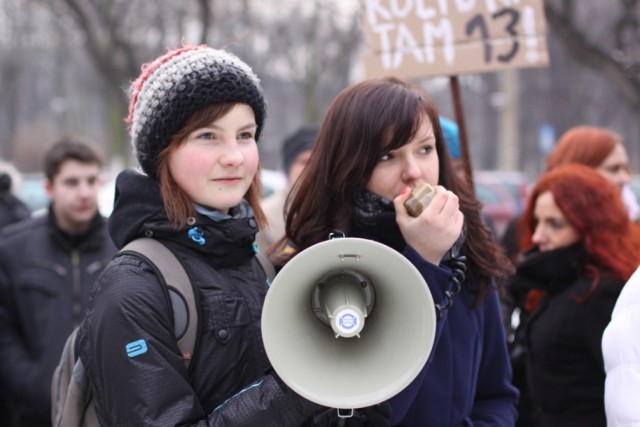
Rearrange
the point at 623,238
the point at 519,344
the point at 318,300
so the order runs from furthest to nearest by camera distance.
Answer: the point at 519,344 → the point at 623,238 → the point at 318,300

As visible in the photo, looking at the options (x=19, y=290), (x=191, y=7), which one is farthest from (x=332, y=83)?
(x=19, y=290)

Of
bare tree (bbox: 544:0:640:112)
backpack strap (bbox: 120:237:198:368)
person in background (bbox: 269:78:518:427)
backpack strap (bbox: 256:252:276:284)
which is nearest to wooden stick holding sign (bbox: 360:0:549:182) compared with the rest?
person in background (bbox: 269:78:518:427)

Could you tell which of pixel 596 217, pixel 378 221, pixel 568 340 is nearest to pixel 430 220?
pixel 378 221

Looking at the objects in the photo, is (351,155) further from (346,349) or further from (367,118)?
(346,349)

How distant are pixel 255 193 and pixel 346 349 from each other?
0.59m

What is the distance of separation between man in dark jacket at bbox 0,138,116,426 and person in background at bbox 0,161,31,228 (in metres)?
1.67

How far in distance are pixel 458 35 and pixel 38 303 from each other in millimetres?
2365

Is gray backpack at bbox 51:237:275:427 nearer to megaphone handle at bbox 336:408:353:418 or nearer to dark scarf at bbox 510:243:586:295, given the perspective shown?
megaphone handle at bbox 336:408:353:418

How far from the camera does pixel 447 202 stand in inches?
75.0

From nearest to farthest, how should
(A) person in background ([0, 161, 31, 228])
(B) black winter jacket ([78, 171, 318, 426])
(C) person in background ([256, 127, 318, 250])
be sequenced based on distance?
(B) black winter jacket ([78, 171, 318, 426]) < (C) person in background ([256, 127, 318, 250]) < (A) person in background ([0, 161, 31, 228])

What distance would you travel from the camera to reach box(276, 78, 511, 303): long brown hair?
2.10 m

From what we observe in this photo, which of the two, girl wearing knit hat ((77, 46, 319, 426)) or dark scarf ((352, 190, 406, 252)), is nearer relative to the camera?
girl wearing knit hat ((77, 46, 319, 426))

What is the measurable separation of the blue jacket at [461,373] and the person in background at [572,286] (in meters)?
0.72

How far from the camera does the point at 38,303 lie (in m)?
3.63
